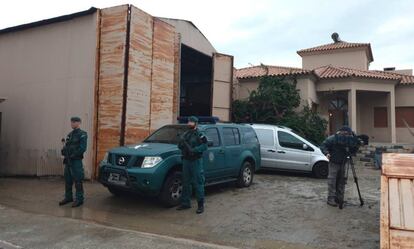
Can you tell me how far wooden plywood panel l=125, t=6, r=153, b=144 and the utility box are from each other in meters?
7.39

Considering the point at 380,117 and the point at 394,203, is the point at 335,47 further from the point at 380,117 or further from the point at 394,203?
the point at 394,203

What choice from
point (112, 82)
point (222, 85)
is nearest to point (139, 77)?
point (112, 82)

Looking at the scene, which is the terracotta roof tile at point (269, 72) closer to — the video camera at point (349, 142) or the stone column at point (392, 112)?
the stone column at point (392, 112)

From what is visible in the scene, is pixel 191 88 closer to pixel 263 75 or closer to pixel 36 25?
pixel 263 75

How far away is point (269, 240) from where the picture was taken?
5703mm

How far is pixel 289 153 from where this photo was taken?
39.9ft

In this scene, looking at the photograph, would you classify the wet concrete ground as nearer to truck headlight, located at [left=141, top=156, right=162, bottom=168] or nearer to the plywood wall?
truck headlight, located at [left=141, top=156, right=162, bottom=168]

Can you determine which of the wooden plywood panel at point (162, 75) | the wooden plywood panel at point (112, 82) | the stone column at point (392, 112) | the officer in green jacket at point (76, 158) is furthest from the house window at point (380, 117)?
the officer in green jacket at point (76, 158)

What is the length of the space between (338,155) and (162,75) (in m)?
6.27

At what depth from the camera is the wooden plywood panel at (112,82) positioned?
10.3 meters

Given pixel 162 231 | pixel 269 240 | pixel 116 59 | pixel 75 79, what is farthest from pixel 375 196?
pixel 75 79

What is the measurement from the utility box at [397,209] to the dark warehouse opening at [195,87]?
13.0 m

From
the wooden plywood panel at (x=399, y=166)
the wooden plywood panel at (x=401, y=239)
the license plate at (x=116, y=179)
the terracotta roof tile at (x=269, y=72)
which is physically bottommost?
the wooden plywood panel at (x=401, y=239)

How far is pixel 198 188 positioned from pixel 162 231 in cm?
127
